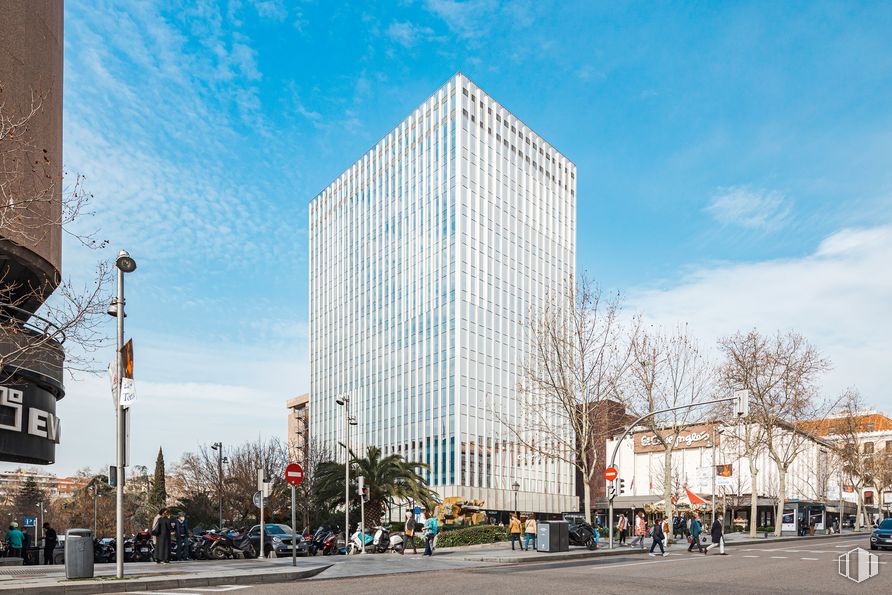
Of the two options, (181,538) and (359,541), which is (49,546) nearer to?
(181,538)

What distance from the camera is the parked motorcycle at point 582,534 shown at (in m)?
36.8

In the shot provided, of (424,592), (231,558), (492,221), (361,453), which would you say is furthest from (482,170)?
(424,592)

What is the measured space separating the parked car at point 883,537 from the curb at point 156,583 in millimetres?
31865

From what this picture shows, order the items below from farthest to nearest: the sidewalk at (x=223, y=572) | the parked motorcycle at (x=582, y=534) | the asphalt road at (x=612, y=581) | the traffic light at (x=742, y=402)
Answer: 1. the parked motorcycle at (x=582, y=534)
2. the traffic light at (x=742, y=402)
3. the asphalt road at (x=612, y=581)
4. the sidewalk at (x=223, y=572)

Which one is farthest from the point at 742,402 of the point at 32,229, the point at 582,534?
the point at 32,229

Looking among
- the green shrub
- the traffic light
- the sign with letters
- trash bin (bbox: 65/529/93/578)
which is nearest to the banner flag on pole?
trash bin (bbox: 65/529/93/578)

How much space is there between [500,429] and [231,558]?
55.7 metres

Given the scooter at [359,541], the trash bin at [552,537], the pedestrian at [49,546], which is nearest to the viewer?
the pedestrian at [49,546]

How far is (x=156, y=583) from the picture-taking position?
17.4 metres

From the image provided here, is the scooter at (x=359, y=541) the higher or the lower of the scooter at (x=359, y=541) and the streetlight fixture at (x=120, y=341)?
the lower

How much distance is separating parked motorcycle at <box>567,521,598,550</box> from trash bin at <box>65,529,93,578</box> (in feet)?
78.5

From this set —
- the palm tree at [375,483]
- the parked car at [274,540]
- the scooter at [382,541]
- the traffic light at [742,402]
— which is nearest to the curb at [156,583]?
the parked car at [274,540]

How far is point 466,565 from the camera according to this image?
2669 centimetres

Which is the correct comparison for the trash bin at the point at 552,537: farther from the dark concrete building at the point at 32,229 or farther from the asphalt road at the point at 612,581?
the dark concrete building at the point at 32,229
